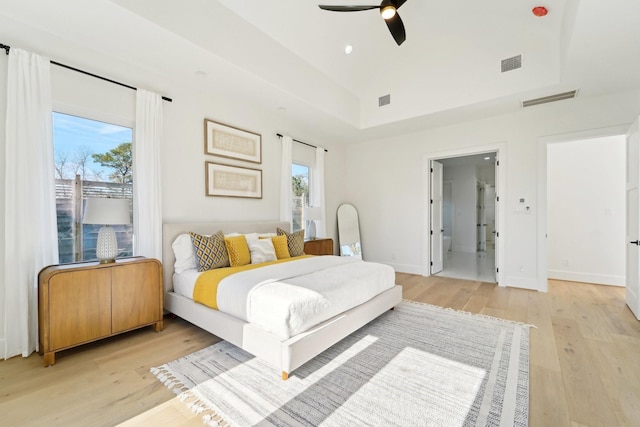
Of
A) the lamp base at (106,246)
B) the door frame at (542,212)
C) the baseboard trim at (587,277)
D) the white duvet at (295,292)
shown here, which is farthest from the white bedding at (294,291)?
the baseboard trim at (587,277)

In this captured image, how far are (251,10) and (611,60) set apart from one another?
13.0 feet

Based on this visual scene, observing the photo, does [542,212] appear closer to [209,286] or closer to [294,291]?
[294,291]

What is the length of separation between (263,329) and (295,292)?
0.37 metres

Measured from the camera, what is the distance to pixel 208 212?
381 cm

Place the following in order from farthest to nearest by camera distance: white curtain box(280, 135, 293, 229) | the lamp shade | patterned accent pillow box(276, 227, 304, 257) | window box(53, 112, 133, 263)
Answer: white curtain box(280, 135, 293, 229) → patterned accent pillow box(276, 227, 304, 257) → window box(53, 112, 133, 263) → the lamp shade

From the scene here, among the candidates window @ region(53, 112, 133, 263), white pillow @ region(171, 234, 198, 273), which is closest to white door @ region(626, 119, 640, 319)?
white pillow @ region(171, 234, 198, 273)

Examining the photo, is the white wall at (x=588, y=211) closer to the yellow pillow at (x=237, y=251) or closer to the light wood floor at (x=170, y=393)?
the light wood floor at (x=170, y=393)

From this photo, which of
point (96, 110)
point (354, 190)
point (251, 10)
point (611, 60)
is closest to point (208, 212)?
point (96, 110)

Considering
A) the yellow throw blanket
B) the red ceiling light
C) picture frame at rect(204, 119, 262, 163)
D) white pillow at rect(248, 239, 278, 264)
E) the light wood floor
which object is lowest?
the light wood floor

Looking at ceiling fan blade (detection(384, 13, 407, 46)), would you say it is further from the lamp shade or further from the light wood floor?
the light wood floor

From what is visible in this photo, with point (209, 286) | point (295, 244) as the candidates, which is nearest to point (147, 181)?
point (209, 286)

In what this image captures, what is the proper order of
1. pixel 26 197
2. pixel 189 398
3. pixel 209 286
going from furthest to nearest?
pixel 209 286
pixel 26 197
pixel 189 398

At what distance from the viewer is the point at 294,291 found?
2217 mm

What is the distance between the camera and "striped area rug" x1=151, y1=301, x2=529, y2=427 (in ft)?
5.45
